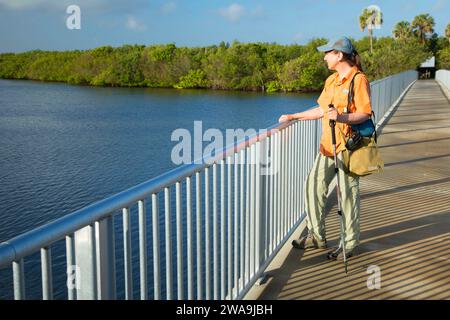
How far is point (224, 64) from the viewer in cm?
10331

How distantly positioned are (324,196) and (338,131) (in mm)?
606

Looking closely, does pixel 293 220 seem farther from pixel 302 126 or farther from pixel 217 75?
pixel 217 75

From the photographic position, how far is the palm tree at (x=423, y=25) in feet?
304

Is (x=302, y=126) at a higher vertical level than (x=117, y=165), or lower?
higher

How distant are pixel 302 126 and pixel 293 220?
0.96 m

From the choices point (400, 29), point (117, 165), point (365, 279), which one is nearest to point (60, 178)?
point (117, 165)

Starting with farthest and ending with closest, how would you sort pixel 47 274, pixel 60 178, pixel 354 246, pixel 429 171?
pixel 60 178 → pixel 429 171 → pixel 354 246 → pixel 47 274

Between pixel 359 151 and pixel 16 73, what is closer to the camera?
pixel 359 151

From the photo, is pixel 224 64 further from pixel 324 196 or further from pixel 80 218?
pixel 80 218

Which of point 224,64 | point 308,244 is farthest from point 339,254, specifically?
point 224,64

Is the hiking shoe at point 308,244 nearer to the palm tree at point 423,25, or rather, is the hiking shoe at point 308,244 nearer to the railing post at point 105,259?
the railing post at point 105,259

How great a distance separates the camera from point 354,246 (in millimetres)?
4719

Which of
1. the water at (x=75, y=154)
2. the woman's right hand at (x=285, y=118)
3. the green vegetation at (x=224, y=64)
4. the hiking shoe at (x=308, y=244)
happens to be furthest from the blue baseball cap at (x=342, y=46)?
the green vegetation at (x=224, y=64)

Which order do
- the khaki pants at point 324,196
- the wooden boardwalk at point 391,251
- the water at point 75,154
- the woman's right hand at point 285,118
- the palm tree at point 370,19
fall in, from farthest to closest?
the palm tree at point 370,19 → the water at point 75,154 → the woman's right hand at point 285,118 → the khaki pants at point 324,196 → the wooden boardwalk at point 391,251
